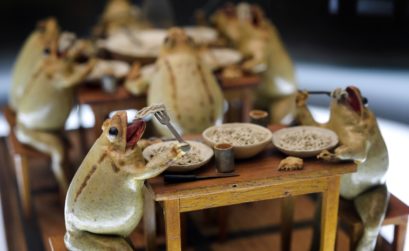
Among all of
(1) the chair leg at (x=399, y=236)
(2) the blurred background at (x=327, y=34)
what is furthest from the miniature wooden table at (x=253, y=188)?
(2) the blurred background at (x=327, y=34)

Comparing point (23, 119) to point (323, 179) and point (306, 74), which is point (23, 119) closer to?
point (323, 179)

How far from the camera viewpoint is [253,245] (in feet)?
8.36

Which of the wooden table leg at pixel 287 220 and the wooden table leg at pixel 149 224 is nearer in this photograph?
the wooden table leg at pixel 149 224

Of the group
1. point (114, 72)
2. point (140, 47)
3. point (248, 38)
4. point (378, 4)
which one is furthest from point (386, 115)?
point (114, 72)

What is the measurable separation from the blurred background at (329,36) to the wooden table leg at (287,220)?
5.31ft

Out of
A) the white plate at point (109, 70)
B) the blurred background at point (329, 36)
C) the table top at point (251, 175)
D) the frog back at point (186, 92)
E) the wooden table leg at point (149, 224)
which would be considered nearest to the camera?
the table top at point (251, 175)

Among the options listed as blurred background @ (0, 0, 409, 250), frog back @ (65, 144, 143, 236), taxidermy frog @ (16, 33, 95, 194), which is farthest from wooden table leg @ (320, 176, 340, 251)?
blurred background @ (0, 0, 409, 250)

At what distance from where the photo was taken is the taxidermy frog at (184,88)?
2549mm

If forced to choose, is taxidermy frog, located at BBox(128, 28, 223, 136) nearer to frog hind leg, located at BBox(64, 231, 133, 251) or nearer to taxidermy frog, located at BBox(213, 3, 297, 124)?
taxidermy frog, located at BBox(213, 3, 297, 124)

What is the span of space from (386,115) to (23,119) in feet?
8.52

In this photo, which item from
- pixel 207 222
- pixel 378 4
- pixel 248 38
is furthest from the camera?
pixel 378 4

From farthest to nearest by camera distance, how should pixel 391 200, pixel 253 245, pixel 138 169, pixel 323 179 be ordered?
1. pixel 253 245
2. pixel 391 200
3. pixel 323 179
4. pixel 138 169

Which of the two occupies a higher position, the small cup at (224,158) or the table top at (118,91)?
the small cup at (224,158)

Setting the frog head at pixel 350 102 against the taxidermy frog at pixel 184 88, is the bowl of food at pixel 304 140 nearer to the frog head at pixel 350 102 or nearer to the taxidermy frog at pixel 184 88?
the frog head at pixel 350 102
